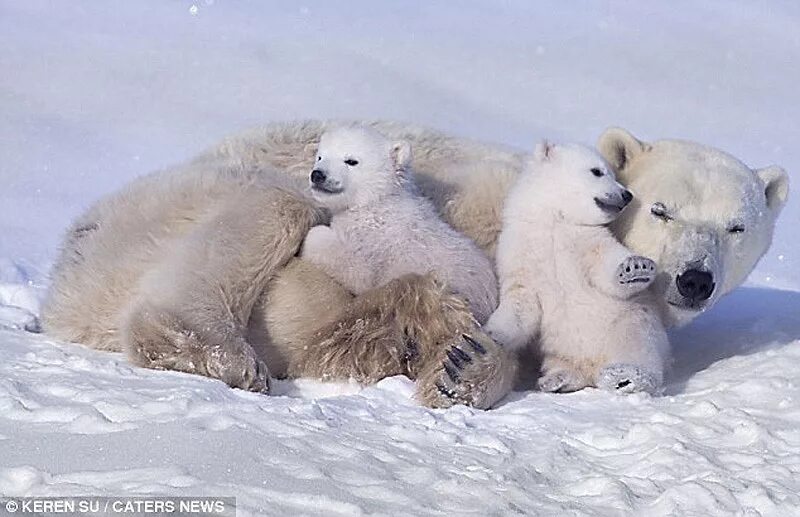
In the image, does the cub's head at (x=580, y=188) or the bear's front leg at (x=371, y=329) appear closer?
the bear's front leg at (x=371, y=329)

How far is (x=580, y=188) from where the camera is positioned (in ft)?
13.5

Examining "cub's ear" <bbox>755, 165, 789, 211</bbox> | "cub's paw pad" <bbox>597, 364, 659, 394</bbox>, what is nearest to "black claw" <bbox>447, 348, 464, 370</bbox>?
"cub's paw pad" <bbox>597, 364, 659, 394</bbox>

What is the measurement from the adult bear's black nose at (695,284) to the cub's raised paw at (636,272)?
7.9 inches

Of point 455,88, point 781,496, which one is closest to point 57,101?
point 455,88

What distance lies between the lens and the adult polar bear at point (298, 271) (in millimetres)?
3648

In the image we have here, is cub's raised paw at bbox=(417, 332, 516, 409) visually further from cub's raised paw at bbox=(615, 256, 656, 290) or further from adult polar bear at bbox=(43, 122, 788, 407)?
cub's raised paw at bbox=(615, 256, 656, 290)

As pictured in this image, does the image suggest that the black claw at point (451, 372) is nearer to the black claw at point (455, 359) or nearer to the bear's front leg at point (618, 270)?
the black claw at point (455, 359)

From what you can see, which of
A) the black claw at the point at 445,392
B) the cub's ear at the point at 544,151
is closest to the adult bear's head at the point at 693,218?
the cub's ear at the point at 544,151

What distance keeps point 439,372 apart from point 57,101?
8.09 m

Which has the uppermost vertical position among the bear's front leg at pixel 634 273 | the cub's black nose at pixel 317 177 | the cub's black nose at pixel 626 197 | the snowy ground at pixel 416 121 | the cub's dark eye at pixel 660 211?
the cub's black nose at pixel 626 197

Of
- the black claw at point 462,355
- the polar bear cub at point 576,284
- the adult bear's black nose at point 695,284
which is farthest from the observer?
the adult bear's black nose at point 695,284

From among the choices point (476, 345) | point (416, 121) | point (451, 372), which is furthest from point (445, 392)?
point (416, 121)

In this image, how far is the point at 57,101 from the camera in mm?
10797

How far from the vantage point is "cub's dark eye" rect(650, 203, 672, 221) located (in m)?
4.17
